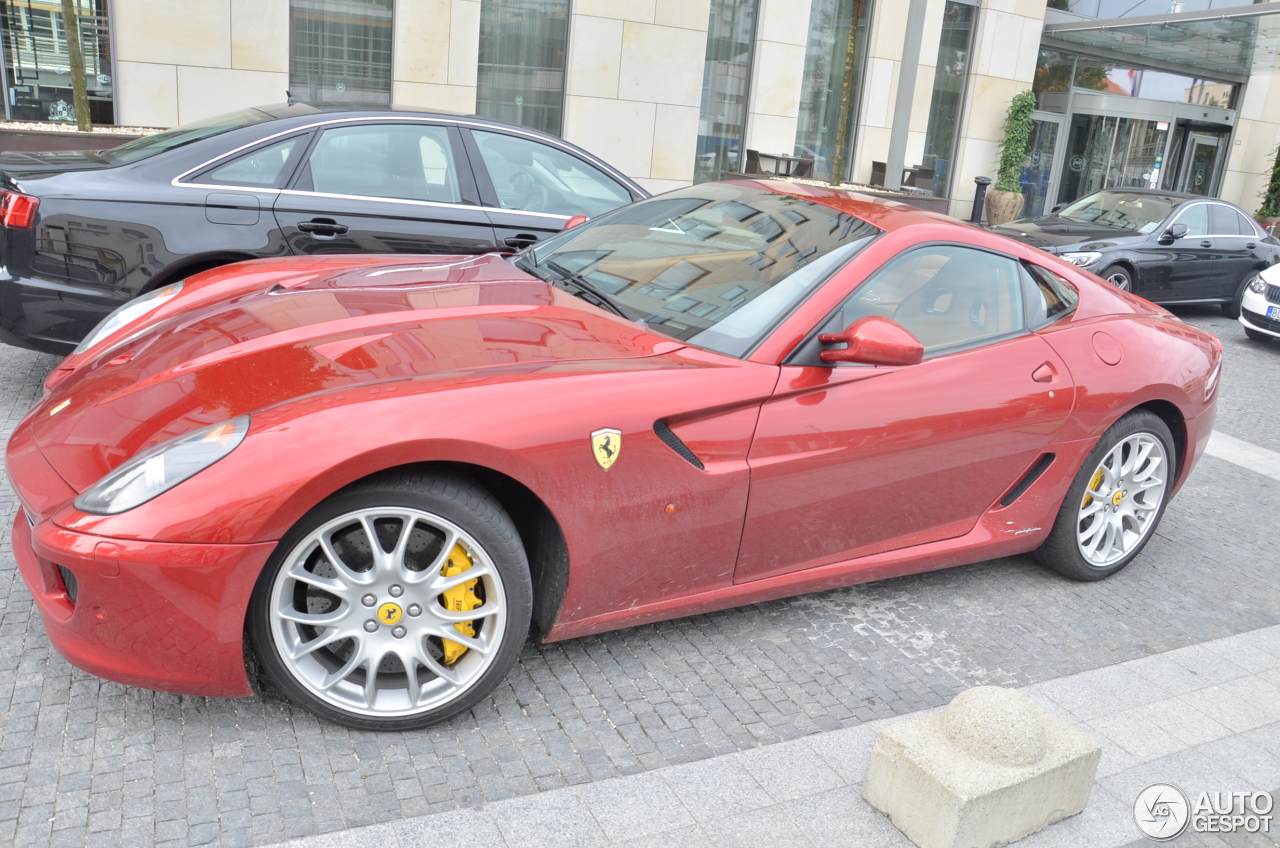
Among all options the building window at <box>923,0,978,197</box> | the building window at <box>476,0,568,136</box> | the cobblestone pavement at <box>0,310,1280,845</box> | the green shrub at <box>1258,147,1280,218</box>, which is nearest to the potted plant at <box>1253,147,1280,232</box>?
the green shrub at <box>1258,147,1280,218</box>

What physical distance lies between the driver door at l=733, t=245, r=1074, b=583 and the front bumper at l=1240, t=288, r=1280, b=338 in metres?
8.54

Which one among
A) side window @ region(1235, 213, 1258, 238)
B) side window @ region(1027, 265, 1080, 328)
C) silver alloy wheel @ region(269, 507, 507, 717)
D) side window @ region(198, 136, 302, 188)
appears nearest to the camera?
silver alloy wheel @ region(269, 507, 507, 717)

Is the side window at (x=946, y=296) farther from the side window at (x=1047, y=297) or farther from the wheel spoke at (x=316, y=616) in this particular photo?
the wheel spoke at (x=316, y=616)

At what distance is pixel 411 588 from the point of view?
9.46ft

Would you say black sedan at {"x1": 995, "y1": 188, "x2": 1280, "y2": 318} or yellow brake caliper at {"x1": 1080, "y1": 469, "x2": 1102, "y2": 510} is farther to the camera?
black sedan at {"x1": 995, "y1": 188, "x2": 1280, "y2": 318}

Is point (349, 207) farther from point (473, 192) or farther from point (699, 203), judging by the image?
point (699, 203)

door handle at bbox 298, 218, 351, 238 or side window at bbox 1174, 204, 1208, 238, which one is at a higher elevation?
side window at bbox 1174, 204, 1208, 238

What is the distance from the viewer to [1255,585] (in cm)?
477

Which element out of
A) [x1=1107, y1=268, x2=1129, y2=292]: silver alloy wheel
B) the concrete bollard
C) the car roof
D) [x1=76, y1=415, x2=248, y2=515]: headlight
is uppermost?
the car roof

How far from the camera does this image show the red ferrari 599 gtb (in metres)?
2.70

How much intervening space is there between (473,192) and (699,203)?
81.2 inches

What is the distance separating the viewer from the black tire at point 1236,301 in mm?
12938

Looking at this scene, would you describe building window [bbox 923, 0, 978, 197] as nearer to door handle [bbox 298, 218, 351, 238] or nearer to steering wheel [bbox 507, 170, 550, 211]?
→ steering wheel [bbox 507, 170, 550, 211]

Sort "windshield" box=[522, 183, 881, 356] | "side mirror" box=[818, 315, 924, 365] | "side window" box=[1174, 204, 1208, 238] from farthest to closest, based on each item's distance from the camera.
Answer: "side window" box=[1174, 204, 1208, 238]
"windshield" box=[522, 183, 881, 356]
"side mirror" box=[818, 315, 924, 365]
